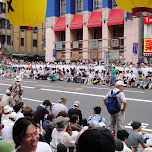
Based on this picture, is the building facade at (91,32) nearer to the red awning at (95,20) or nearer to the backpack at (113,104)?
the red awning at (95,20)

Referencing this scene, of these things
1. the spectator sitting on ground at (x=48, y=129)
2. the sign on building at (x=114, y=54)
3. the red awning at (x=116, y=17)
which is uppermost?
the red awning at (x=116, y=17)

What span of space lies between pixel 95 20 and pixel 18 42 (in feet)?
76.7

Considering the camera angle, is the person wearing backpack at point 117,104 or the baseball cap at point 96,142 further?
the person wearing backpack at point 117,104

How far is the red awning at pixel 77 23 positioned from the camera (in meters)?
31.7

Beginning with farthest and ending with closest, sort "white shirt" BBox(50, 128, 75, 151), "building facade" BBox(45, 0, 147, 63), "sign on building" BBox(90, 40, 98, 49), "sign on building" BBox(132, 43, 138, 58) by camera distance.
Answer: "sign on building" BBox(90, 40, 98, 49) < "building facade" BBox(45, 0, 147, 63) < "sign on building" BBox(132, 43, 138, 58) < "white shirt" BBox(50, 128, 75, 151)

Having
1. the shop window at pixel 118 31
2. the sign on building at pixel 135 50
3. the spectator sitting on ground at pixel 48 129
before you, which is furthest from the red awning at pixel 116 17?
the spectator sitting on ground at pixel 48 129

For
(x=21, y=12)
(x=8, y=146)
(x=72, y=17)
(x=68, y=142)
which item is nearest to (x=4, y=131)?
(x=68, y=142)

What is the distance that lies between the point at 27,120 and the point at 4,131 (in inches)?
97.7

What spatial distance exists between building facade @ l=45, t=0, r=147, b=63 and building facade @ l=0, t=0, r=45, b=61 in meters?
12.4

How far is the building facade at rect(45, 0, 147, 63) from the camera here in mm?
27250

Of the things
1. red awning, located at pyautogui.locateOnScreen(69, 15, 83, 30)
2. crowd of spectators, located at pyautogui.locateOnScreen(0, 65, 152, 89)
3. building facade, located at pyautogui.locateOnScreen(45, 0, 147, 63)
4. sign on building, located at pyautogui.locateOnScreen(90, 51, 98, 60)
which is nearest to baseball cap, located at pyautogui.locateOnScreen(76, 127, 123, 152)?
crowd of spectators, located at pyautogui.locateOnScreen(0, 65, 152, 89)

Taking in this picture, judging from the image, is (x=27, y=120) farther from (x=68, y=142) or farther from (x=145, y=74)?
(x=145, y=74)

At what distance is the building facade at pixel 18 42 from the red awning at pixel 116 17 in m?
21.3

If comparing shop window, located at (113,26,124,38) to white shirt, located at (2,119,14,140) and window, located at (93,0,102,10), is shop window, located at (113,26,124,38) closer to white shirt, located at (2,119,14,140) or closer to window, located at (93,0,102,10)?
window, located at (93,0,102,10)
